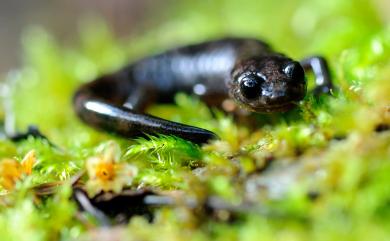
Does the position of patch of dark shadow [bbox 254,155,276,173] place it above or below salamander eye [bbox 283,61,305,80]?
below

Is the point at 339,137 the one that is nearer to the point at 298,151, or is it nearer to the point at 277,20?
the point at 298,151

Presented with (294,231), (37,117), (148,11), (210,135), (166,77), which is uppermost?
(148,11)

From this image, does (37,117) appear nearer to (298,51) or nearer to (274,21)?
(298,51)

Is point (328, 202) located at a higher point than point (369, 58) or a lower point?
lower

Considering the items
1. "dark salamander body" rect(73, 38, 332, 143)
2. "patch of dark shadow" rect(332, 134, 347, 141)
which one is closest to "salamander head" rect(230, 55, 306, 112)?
"dark salamander body" rect(73, 38, 332, 143)

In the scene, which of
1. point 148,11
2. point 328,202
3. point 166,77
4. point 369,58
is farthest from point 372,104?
point 148,11

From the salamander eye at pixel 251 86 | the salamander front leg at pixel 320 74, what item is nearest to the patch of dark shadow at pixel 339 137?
the salamander eye at pixel 251 86

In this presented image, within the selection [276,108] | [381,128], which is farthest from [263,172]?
[276,108]

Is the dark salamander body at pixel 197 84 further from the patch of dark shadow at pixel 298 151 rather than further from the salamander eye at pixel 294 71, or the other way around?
the patch of dark shadow at pixel 298 151

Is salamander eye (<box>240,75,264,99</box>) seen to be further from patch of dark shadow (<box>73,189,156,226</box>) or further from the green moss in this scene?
patch of dark shadow (<box>73,189,156,226</box>)
